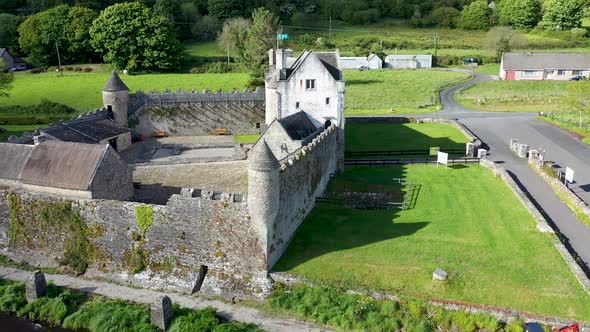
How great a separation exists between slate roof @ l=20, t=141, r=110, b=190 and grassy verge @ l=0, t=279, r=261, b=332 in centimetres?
502

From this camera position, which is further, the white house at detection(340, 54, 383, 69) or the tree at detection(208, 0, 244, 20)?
the tree at detection(208, 0, 244, 20)

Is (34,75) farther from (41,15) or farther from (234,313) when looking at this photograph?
(234,313)

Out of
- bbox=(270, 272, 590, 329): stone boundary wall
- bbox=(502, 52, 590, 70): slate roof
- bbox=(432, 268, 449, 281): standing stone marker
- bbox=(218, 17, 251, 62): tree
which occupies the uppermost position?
bbox=(218, 17, 251, 62): tree

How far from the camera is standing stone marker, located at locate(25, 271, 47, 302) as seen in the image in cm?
2052

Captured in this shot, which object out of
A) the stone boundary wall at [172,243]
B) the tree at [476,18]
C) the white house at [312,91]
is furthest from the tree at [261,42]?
A: the tree at [476,18]

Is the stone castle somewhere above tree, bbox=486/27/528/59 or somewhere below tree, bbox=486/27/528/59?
below

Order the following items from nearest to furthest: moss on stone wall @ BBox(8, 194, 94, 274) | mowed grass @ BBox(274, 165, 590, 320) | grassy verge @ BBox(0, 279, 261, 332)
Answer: grassy verge @ BBox(0, 279, 261, 332)
mowed grass @ BBox(274, 165, 590, 320)
moss on stone wall @ BBox(8, 194, 94, 274)

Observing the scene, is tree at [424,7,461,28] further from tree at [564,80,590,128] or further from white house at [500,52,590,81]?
tree at [564,80,590,128]

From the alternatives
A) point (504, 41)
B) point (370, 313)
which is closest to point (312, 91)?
point (370, 313)

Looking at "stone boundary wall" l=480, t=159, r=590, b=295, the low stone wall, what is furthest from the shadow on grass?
the low stone wall

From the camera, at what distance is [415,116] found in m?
51.7

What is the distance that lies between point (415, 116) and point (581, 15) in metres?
71.6

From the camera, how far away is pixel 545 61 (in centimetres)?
7350

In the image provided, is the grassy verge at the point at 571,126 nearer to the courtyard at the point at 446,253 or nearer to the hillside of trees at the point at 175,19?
the courtyard at the point at 446,253
